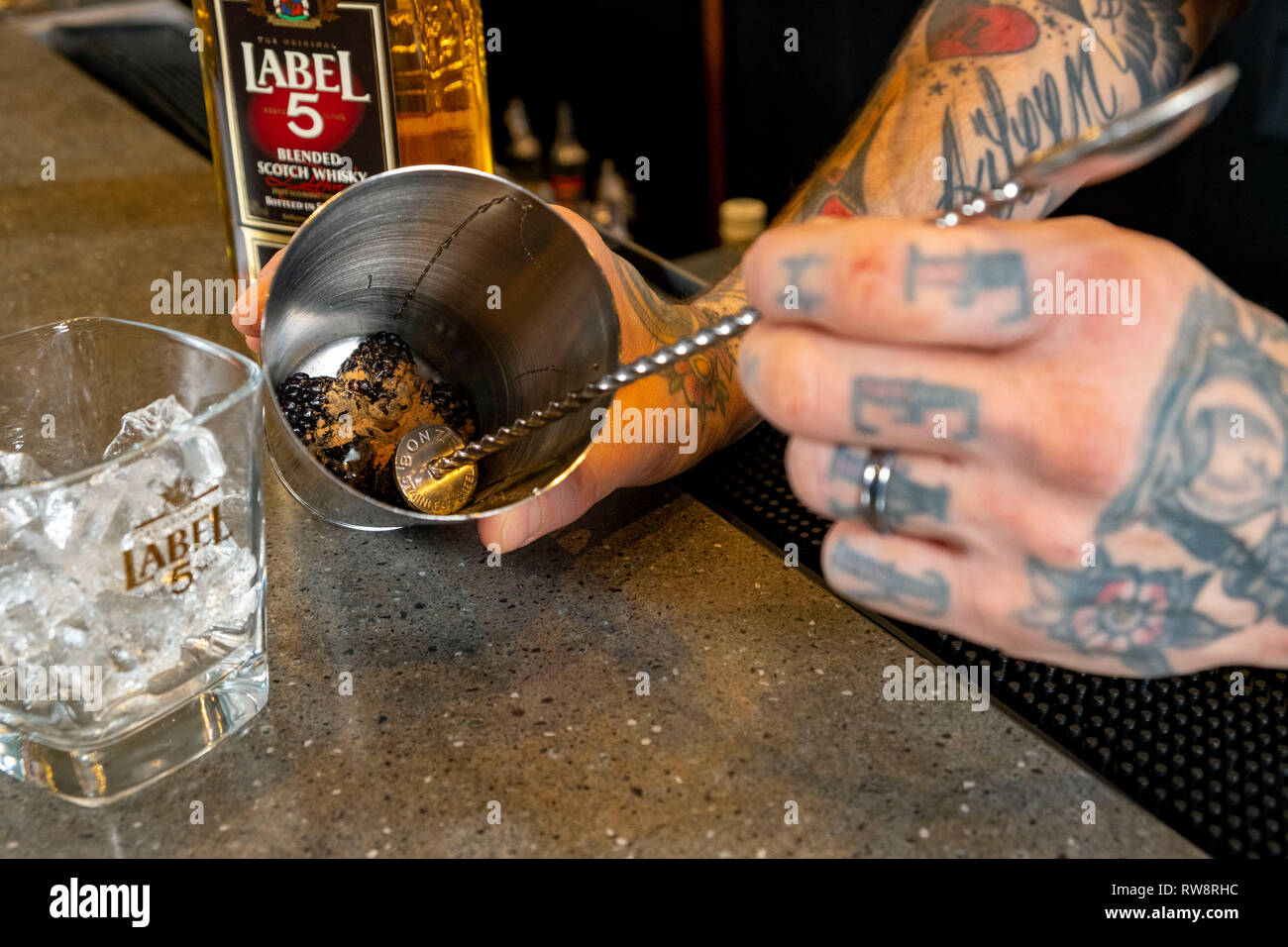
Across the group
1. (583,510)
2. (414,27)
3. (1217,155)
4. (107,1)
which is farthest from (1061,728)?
(107,1)

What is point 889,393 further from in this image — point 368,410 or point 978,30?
point 978,30

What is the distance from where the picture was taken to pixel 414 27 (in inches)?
31.5

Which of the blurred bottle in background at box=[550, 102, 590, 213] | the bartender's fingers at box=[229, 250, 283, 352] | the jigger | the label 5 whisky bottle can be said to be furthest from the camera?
the blurred bottle in background at box=[550, 102, 590, 213]

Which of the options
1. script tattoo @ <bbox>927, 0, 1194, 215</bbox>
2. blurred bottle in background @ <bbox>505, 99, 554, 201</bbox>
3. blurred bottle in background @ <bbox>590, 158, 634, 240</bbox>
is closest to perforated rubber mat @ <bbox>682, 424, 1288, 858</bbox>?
script tattoo @ <bbox>927, 0, 1194, 215</bbox>

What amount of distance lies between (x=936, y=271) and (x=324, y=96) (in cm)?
52

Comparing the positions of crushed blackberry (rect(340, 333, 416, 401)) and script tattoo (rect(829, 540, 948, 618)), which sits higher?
crushed blackberry (rect(340, 333, 416, 401))

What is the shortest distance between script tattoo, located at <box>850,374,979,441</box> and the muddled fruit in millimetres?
250

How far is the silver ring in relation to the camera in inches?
18.3

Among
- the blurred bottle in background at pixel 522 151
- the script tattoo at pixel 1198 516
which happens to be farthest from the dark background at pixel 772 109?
the script tattoo at pixel 1198 516

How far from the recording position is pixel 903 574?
18.9 inches

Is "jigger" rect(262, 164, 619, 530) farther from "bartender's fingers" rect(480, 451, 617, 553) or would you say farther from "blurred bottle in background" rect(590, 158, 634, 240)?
"blurred bottle in background" rect(590, 158, 634, 240)

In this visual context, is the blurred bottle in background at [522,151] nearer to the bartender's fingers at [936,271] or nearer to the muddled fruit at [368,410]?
the muddled fruit at [368,410]
